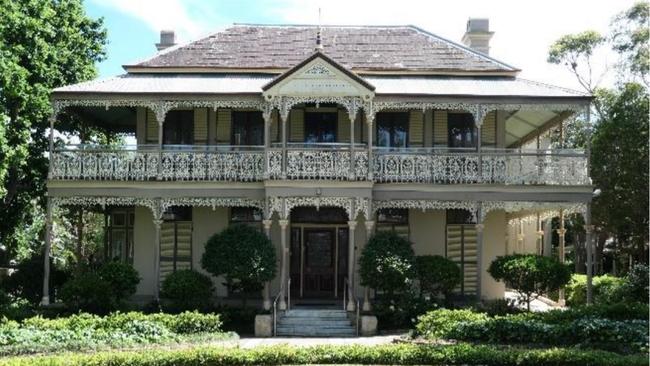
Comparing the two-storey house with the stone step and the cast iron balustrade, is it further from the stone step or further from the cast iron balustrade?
the stone step

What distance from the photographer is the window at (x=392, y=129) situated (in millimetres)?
23547

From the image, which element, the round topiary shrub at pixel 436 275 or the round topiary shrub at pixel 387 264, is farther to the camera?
the round topiary shrub at pixel 436 275

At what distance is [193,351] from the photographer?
14.1 m

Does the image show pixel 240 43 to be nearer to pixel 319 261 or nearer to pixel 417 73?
pixel 417 73

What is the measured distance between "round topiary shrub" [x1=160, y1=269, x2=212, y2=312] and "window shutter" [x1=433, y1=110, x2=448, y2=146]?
8.56 meters

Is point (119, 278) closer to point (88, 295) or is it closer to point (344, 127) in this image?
point (88, 295)

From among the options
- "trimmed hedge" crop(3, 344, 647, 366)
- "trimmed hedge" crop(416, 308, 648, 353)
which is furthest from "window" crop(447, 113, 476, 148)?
"trimmed hedge" crop(3, 344, 647, 366)

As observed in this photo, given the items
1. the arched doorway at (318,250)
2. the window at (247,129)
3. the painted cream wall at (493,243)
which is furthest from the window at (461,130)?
the window at (247,129)

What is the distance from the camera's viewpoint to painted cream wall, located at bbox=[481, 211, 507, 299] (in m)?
23.5

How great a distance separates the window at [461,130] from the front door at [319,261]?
4.75m

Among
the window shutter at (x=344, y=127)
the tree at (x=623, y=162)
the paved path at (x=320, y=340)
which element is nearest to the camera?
the paved path at (x=320, y=340)

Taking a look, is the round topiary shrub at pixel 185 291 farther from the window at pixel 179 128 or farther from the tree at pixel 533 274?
the tree at pixel 533 274

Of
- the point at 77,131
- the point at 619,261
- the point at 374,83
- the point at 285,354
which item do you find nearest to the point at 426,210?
the point at 374,83

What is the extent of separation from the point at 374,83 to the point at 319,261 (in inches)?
224
